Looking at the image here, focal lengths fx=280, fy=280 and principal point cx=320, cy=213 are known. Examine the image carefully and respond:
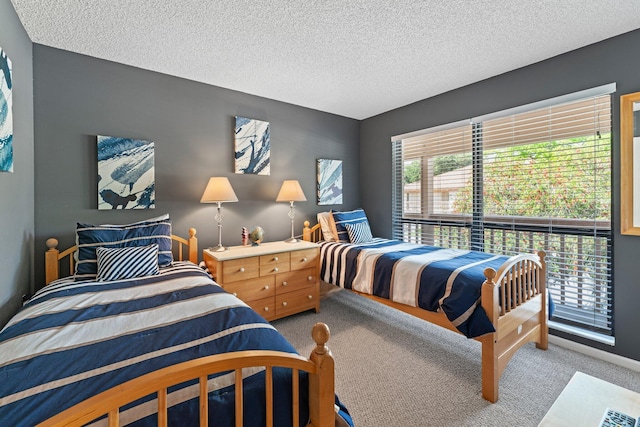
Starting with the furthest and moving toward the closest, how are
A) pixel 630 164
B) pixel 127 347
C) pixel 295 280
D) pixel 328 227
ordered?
pixel 328 227
pixel 295 280
pixel 630 164
pixel 127 347

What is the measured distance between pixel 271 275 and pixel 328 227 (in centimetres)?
109

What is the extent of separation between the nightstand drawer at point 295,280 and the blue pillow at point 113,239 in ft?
3.39

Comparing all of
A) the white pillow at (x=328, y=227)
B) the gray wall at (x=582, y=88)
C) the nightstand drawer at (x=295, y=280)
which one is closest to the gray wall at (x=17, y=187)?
the nightstand drawer at (x=295, y=280)

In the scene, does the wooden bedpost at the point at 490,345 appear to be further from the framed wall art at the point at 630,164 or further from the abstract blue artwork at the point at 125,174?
the abstract blue artwork at the point at 125,174

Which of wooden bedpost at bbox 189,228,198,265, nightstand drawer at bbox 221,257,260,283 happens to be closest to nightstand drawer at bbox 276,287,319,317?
nightstand drawer at bbox 221,257,260,283

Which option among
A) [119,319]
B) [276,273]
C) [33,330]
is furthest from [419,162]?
[33,330]

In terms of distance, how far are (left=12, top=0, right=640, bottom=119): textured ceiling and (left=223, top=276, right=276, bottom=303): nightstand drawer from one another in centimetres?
198

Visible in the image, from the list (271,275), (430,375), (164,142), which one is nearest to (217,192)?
(164,142)

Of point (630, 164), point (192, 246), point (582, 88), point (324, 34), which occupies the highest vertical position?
point (324, 34)

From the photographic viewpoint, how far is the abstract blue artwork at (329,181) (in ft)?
Result: 12.5

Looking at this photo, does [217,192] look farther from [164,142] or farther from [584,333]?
[584,333]

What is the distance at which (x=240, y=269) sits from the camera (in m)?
2.55

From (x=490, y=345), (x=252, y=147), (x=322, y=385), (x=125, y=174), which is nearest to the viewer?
(x=322, y=385)

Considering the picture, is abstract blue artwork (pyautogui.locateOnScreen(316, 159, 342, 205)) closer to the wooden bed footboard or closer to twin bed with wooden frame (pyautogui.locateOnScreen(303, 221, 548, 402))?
twin bed with wooden frame (pyautogui.locateOnScreen(303, 221, 548, 402))
